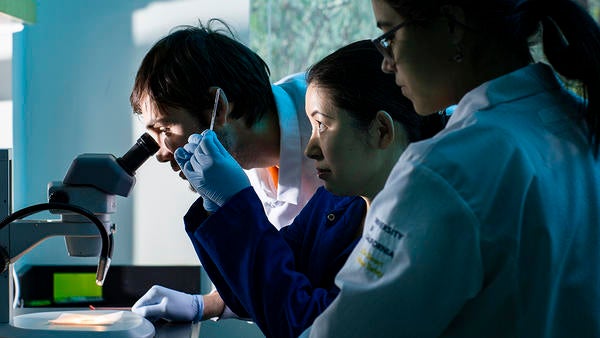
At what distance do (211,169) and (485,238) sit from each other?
0.85 meters

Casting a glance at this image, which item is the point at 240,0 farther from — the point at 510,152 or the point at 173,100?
the point at 510,152

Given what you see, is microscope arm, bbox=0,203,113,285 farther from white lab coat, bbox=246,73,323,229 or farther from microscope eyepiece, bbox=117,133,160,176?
white lab coat, bbox=246,73,323,229

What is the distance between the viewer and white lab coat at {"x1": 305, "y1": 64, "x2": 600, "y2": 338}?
806 mm

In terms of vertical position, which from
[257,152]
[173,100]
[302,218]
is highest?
[173,100]

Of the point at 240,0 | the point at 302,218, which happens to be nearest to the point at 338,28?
the point at 240,0

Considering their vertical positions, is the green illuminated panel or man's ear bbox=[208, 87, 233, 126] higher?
man's ear bbox=[208, 87, 233, 126]

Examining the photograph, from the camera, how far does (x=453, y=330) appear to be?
0.85 metres

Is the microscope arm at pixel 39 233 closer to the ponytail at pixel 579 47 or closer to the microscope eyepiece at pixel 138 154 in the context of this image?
the microscope eyepiece at pixel 138 154

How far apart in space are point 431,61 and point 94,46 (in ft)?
7.12

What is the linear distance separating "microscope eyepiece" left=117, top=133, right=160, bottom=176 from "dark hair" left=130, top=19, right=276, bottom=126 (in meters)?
0.10

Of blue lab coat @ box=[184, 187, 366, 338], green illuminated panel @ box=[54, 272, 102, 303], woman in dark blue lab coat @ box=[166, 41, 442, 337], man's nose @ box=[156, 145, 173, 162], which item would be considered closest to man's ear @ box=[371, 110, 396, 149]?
woman in dark blue lab coat @ box=[166, 41, 442, 337]

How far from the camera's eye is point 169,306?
1829mm

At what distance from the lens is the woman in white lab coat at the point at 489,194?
809 mm

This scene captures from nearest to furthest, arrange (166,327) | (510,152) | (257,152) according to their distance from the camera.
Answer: (510,152) < (166,327) < (257,152)
